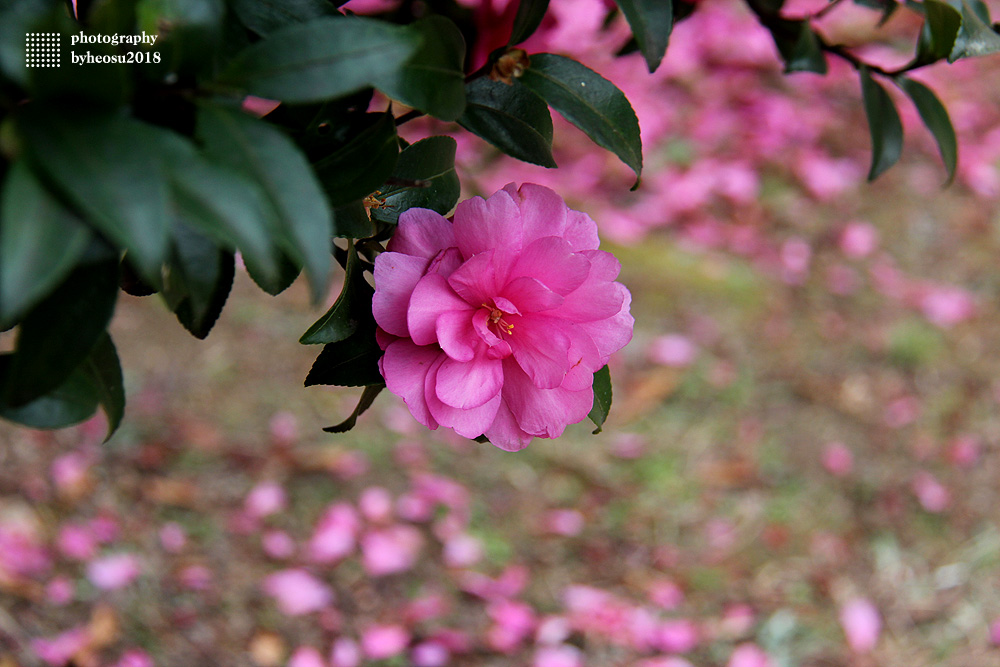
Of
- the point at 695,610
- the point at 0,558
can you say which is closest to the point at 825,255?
the point at 695,610

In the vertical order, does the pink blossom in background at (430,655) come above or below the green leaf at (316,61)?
below

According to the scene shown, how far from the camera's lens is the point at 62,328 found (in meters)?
0.39

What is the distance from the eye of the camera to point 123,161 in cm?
31

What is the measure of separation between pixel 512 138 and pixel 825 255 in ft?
7.12

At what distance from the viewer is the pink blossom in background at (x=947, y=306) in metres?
2.28

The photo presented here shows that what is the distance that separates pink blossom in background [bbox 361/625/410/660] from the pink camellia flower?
0.99 meters

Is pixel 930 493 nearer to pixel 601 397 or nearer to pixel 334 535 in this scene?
pixel 334 535

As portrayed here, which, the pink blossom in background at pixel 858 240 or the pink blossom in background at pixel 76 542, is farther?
the pink blossom in background at pixel 858 240

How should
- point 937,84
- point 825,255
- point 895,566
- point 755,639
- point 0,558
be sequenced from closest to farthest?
point 0,558 → point 755,639 → point 895,566 → point 825,255 → point 937,84

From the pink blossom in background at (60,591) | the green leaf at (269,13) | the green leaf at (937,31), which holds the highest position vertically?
the green leaf at (269,13)

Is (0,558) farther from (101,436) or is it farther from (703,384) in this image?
(703,384)

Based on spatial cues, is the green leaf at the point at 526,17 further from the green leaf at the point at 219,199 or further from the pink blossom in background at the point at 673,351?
the pink blossom in background at the point at 673,351

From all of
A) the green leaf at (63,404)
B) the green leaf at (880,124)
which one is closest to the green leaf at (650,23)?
the green leaf at (880,124)

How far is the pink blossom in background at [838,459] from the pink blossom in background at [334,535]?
106 centimetres
